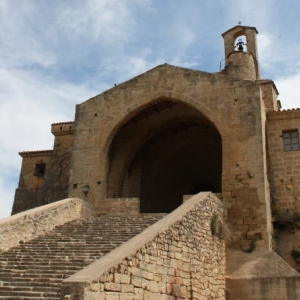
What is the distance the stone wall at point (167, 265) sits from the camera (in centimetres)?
495

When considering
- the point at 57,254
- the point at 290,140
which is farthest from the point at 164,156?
the point at 57,254

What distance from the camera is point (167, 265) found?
6.69 metres

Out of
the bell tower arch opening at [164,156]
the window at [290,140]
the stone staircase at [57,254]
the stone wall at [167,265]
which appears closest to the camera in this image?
the stone wall at [167,265]

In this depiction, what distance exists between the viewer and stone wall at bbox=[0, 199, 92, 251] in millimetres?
8359

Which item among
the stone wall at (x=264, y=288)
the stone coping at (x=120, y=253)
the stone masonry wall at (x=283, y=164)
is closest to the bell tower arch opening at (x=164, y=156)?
the stone masonry wall at (x=283, y=164)

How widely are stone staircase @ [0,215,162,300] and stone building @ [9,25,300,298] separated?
243 cm

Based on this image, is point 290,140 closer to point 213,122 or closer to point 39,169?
point 213,122

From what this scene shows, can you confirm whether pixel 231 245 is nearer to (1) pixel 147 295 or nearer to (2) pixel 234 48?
(1) pixel 147 295

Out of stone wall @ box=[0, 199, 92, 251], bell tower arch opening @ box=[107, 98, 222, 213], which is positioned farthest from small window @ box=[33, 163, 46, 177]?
stone wall @ box=[0, 199, 92, 251]

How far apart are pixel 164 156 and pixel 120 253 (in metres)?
10.9

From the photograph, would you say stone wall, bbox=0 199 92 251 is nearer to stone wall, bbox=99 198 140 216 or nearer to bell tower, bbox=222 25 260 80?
stone wall, bbox=99 198 140 216

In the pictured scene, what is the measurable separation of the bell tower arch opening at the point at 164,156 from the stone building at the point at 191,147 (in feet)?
0.13

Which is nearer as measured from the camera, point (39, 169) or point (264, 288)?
point (264, 288)

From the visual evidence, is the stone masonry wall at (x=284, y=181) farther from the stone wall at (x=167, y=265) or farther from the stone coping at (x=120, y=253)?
the stone coping at (x=120, y=253)
